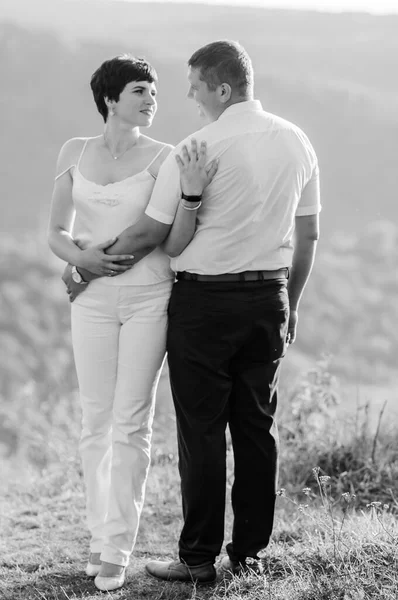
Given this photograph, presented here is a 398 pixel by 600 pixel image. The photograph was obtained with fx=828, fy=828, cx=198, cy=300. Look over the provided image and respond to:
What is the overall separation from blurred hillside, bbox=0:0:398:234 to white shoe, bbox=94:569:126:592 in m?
25.5

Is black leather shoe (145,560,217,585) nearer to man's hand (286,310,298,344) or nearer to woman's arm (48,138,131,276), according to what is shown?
man's hand (286,310,298,344)

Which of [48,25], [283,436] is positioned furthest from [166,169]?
[48,25]

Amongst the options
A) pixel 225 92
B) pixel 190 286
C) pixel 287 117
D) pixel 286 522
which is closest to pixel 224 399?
pixel 190 286

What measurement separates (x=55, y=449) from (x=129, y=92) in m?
3.07

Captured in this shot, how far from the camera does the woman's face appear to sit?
112 inches

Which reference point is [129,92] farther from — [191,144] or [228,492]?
[228,492]

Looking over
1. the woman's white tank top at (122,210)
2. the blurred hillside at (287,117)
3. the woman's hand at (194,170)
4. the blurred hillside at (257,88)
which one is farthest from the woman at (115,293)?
the blurred hillside at (257,88)

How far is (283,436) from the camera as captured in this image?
15.2 feet

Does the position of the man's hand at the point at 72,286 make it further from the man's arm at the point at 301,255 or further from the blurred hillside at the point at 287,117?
the blurred hillside at the point at 287,117

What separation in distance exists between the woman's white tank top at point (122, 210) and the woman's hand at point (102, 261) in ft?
0.15

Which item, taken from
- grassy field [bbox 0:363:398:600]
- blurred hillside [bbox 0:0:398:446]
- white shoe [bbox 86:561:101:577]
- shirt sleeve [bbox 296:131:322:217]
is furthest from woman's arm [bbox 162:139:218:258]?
blurred hillside [bbox 0:0:398:446]

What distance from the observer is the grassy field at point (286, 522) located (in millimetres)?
2689

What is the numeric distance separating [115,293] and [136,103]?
2.16ft

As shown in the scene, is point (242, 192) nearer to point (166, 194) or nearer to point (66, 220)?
point (166, 194)
